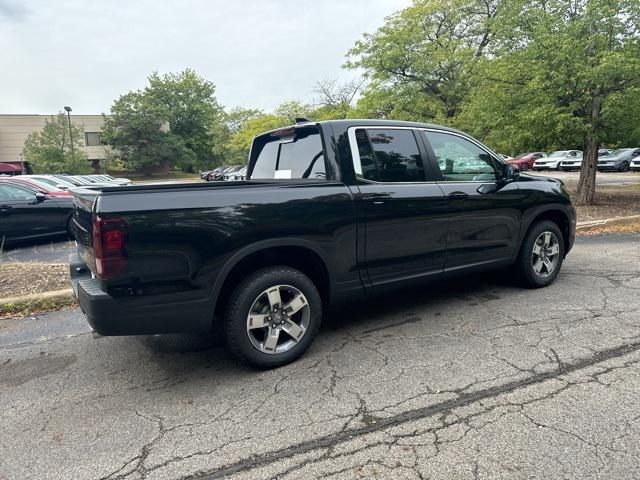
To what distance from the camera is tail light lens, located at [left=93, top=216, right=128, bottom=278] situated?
9.03 ft

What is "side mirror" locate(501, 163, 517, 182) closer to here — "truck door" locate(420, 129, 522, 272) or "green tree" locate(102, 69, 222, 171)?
"truck door" locate(420, 129, 522, 272)

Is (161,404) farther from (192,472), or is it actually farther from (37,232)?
(37,232)

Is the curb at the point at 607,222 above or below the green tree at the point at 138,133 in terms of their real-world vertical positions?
below

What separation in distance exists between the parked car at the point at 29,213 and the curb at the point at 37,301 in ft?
14.7

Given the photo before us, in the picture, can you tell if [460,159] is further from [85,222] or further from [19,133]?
[19,133]

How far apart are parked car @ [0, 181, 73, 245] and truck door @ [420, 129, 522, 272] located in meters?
8.23

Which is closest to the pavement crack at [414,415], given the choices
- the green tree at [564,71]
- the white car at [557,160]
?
the green tree at [564,71]

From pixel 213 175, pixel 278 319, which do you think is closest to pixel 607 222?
pixel 278 319

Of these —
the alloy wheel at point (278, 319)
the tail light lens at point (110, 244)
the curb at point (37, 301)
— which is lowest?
the curb at point (37, 301)

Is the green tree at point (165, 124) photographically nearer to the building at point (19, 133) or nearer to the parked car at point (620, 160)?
the building at point (19, 133)

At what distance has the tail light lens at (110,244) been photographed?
9.03ft

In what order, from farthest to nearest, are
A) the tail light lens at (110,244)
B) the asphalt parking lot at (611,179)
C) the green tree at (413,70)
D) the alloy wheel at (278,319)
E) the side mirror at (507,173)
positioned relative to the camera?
the asphalt parking lot at (611,179) < the green tree at (413,70) < the side mirror at (507,173) < the alloy wheel at (278,319) < the tail light lens at (110,244)

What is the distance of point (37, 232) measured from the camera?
9062 mm

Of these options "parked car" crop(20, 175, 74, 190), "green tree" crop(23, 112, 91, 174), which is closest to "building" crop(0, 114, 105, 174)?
"green tree" crop(23, 112, 91, 174)
